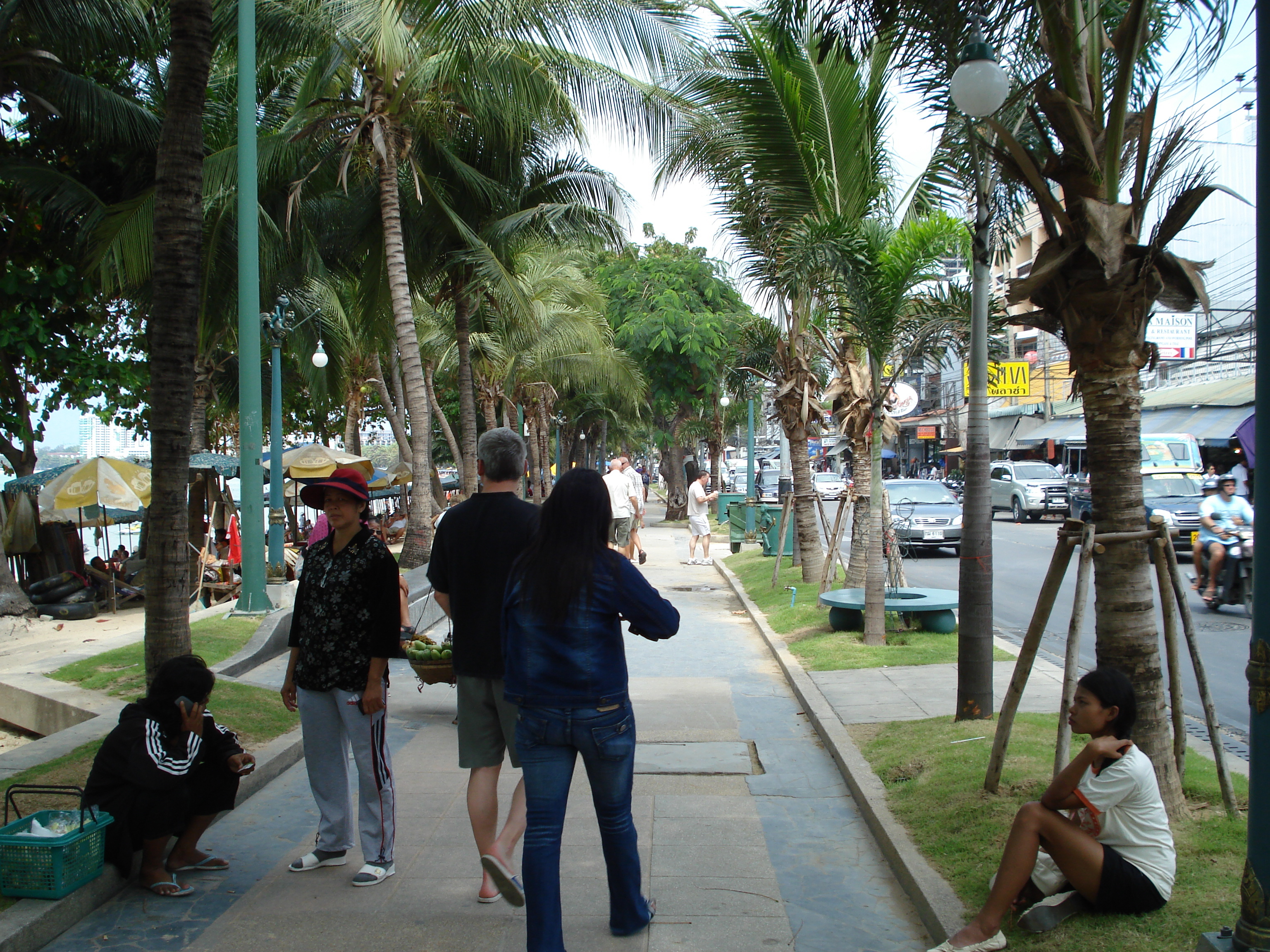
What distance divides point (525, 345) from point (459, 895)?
21784 millimetres

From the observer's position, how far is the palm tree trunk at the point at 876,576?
32.7 ft

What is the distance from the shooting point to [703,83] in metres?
10.9

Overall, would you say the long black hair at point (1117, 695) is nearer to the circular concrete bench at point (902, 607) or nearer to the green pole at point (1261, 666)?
the green pole at point (1261, 666)

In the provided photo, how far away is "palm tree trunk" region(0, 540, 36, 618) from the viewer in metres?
14.5

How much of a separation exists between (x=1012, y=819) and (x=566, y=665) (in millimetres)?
2462

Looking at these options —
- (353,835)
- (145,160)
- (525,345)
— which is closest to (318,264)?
(145,160)

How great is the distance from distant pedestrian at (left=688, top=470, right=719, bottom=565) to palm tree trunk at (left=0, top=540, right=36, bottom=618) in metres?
10.9

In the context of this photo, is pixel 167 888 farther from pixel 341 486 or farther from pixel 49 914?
pixel 341 486

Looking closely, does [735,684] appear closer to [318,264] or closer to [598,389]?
[318,264]

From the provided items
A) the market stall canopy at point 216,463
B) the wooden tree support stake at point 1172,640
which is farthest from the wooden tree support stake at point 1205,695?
the market stall canopy at point 216,463

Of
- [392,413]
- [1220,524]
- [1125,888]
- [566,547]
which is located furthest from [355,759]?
[392,413]

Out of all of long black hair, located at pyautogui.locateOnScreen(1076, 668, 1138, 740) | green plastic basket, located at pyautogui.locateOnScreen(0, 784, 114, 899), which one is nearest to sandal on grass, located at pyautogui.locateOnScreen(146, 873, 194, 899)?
green plastic basket, located at pyautogui.locateOnScreen(0, 784, 114, 899)

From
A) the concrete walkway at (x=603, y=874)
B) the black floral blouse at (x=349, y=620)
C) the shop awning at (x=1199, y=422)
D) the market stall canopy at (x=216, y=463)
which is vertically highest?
the shop awning at (x=1199, y=422)

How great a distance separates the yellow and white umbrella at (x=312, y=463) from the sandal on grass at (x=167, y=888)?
49.8 feet
